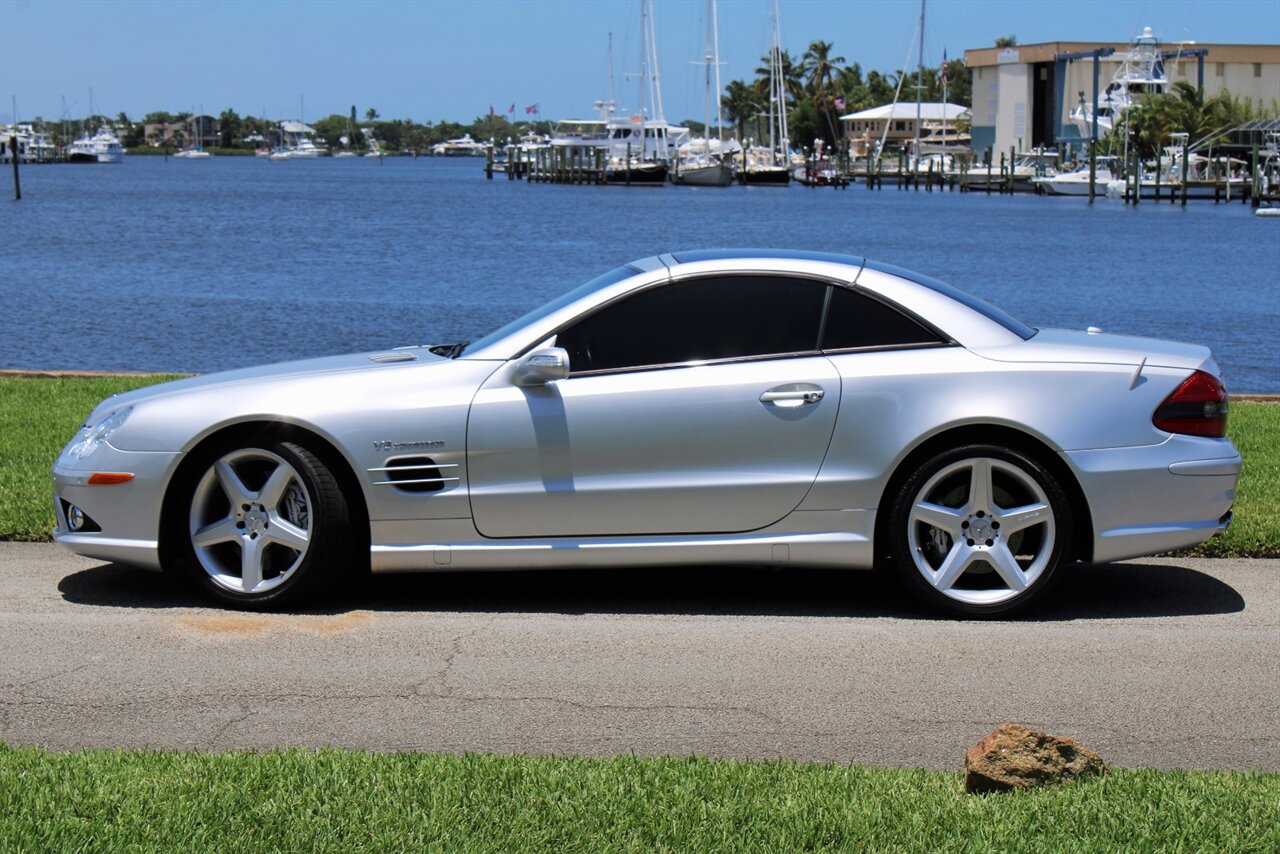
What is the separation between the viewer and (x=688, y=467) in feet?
20.5

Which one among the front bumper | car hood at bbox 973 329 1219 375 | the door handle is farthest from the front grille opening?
car hood at bbox 973 329 1219 375

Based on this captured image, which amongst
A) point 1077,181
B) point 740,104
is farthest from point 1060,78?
point 740,104

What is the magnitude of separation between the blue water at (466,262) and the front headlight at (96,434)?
569 inches

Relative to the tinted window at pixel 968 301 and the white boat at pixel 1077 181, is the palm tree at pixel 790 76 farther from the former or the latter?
the tinted window at pixel 968 301

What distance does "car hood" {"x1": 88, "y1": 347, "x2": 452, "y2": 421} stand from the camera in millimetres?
6508

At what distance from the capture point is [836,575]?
7254 mm

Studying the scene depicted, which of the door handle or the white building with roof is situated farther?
the white building with roof

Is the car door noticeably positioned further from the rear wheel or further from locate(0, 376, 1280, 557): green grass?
locate(0, 376, 1280, 557): green grass

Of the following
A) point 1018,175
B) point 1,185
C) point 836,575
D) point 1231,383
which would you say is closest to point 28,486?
point 836,575

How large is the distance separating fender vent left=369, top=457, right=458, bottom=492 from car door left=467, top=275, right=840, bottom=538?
12cm

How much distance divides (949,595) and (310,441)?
2.75 meters

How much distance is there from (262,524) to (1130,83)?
107258 millimetres

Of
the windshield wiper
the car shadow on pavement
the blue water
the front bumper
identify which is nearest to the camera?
the front bumper

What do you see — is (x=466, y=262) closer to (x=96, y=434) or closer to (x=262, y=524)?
(x=96, y=434)
